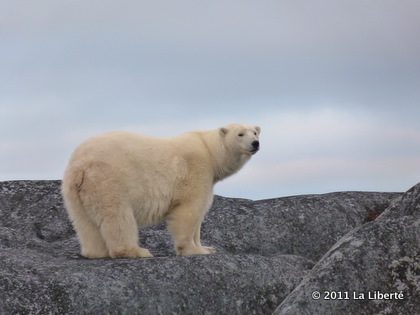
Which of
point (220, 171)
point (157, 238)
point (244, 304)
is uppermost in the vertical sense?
point (220, 171)

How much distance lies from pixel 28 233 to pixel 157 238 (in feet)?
7.10

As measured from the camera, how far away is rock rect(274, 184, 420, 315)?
7.57m

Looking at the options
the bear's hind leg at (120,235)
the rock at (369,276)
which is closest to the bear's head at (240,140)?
the bear's hind leg at (120,235)

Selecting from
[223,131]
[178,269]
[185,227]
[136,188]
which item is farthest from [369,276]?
[223,131]

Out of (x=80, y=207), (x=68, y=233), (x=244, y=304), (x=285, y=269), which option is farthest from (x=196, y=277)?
(x=68, y=233)

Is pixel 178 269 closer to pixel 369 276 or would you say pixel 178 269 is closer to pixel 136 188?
pixel 136 188

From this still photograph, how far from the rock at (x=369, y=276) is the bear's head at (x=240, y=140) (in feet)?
19.9

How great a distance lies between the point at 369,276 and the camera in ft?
25.4

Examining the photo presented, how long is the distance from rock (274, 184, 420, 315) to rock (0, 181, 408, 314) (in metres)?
0.01

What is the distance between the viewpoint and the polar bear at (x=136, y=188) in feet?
38.1

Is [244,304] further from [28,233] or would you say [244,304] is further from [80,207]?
[28,233]

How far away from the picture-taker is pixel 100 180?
11539 mm

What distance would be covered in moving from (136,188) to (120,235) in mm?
712

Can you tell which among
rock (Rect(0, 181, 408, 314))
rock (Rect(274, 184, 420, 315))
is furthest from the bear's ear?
rock (Rect(274, 184, 420, 315))
